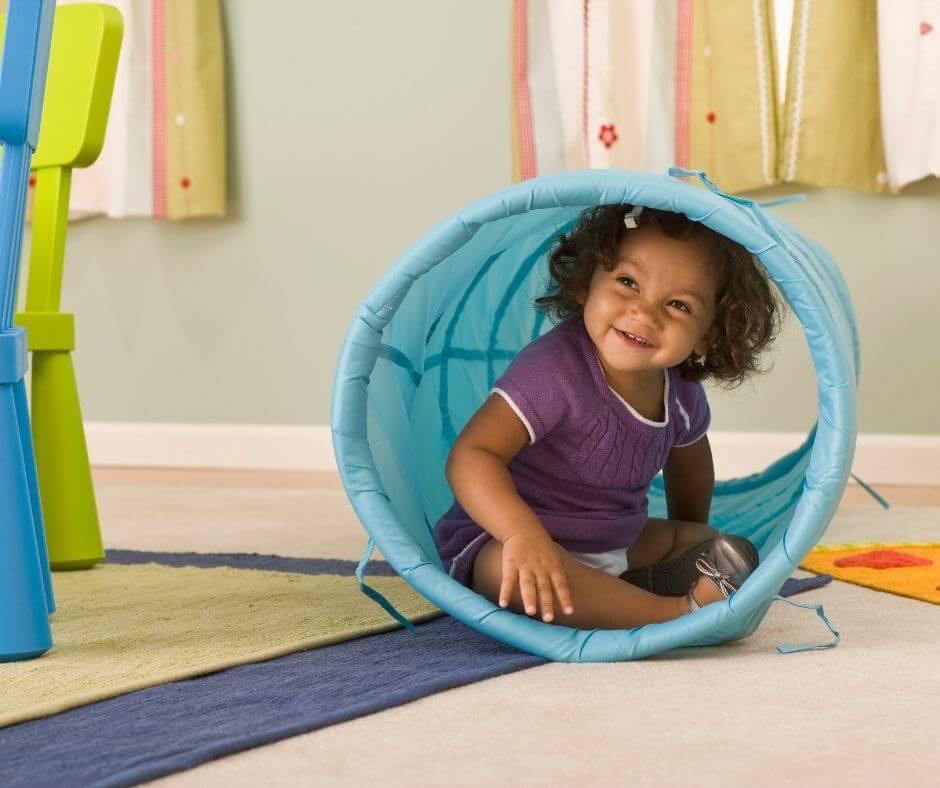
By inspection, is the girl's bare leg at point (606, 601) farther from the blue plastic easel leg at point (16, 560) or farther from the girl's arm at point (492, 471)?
the blue plastic easel leg at point (16, 560)

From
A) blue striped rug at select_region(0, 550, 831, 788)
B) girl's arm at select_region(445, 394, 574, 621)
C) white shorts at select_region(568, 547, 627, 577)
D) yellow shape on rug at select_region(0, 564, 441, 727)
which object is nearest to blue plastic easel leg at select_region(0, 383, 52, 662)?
yellow shape on rug at select_region(0, 564, 441, 727)

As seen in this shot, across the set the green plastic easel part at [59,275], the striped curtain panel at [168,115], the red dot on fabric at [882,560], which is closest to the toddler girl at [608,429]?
the red dot on fabric at [882,560]

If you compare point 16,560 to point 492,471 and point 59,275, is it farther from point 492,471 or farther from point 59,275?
point 59,275

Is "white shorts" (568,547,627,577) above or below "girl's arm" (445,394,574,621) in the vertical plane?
below

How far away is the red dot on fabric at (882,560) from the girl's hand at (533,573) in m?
0.63

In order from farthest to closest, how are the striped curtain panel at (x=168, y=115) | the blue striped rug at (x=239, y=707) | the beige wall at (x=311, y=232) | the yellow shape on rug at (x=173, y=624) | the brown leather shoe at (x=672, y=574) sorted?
1. the striped curtain panel at (x=168, y=115)
2. the beige wall at (x=311, y=232)
3. the brown leather shoe at (x=672, y=574)
4. the yellow shape on rug at (x=173, y=624)
5. the blue striped rug at (x=239, y=707)

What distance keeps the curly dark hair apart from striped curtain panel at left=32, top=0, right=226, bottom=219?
146 cm

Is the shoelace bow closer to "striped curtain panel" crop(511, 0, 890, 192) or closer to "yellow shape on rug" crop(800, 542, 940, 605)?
"yellow shape on rug" crop(800, 542, 940, 605)

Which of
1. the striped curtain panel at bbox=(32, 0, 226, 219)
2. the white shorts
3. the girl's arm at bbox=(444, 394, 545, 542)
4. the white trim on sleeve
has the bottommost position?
the white shorts

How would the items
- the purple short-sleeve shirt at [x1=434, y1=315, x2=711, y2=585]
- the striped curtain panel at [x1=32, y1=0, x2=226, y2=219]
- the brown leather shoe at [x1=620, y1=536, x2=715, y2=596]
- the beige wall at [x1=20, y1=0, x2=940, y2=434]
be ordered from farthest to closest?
the striped curtain panel at [x1=32, y1=0, x2=226, y2=219] < the beige wall at [x1=20, y1=0, x2=940, y2=434] < the brown leather shoe at [x1=620, y1=536, x2=715, y2=596] < the purple short-sleeve shirt at [x1=434, y1=315, x2=711, y2=585]

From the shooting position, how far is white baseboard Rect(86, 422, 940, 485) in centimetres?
244

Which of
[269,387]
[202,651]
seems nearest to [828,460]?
[202,651]

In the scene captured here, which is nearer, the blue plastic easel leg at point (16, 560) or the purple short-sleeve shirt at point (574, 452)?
the blue plastic easel leg at point (16, 560)

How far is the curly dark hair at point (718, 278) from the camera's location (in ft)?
4.20
